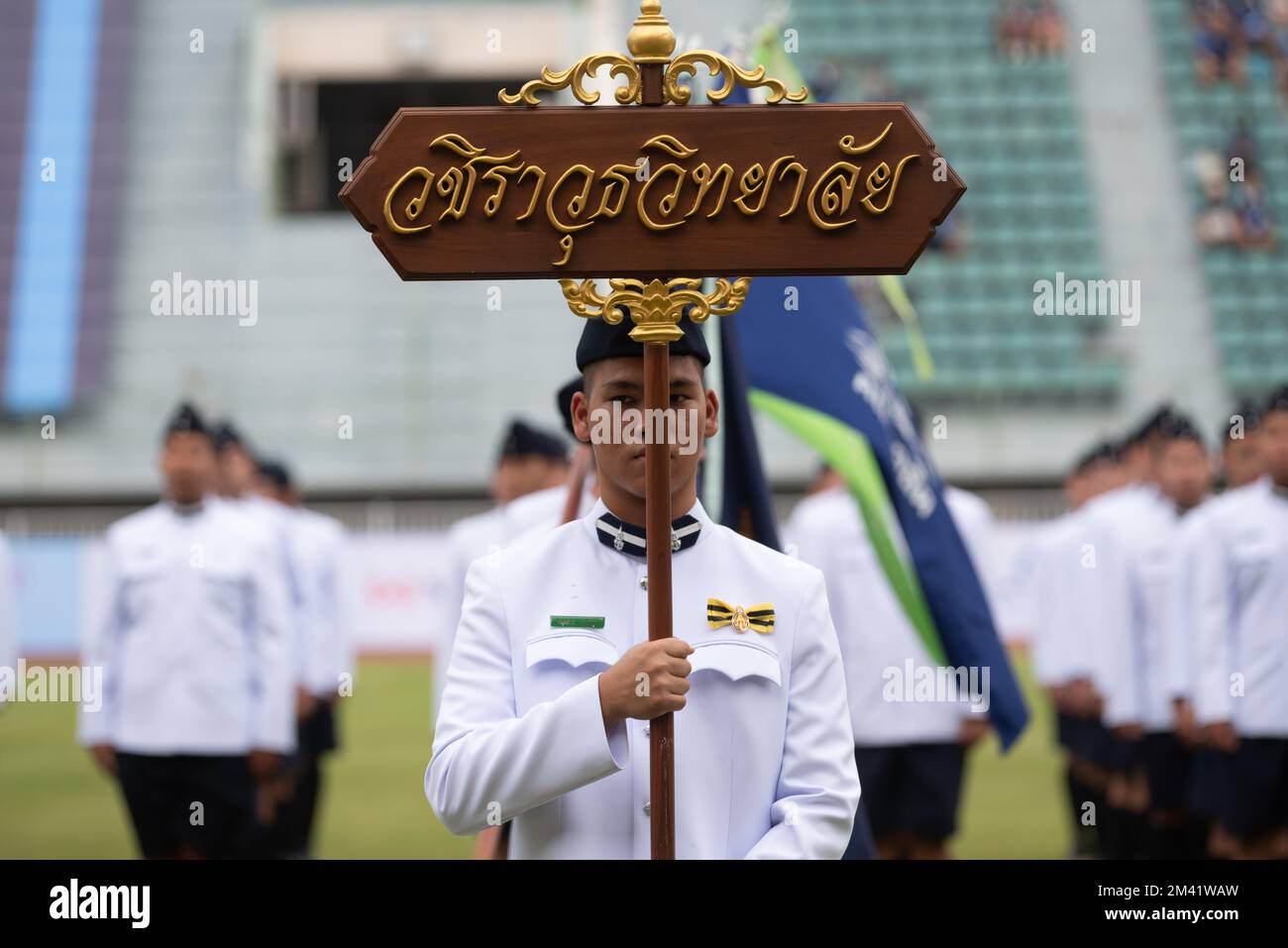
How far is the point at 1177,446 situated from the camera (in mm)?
7547

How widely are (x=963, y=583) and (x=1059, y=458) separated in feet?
47.2

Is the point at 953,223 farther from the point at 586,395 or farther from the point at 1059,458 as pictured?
the point at 586,395

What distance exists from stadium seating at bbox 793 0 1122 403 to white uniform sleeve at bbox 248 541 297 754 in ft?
41.9

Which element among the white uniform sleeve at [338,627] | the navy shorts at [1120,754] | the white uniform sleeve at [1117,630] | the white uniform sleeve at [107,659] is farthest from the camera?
the white uniform sleeve at [338,627]

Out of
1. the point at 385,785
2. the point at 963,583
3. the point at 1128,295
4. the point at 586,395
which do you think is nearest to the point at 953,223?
the point at 1128,295

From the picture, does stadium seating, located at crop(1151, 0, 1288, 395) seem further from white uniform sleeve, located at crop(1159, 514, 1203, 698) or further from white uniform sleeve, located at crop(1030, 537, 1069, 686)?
white uniform sleeve, located at crop(1159, 514, 1203, 698)

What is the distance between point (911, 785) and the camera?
666 centimetres

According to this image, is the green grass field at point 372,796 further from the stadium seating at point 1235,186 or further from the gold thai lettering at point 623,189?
the stadium seating at point 1235,186

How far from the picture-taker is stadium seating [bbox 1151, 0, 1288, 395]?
19.0 metres

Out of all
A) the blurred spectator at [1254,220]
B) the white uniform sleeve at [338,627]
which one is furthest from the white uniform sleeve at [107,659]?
the blurred spectator at [1254,220]

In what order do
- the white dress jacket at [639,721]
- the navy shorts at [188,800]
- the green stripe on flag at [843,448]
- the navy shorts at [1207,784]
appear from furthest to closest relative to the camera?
the navy shorts at [1207,784] < the navy shorts at [188,800] < the green stripe on flag at [843,448] < the white dress jacket at [639,721]

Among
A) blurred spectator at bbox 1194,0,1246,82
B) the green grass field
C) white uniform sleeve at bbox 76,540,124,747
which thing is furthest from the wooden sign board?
blurred spectator at bbox 1194,0,1246,82

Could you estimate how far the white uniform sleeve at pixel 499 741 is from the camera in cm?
222

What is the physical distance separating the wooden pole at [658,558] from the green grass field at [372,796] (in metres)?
4.99
